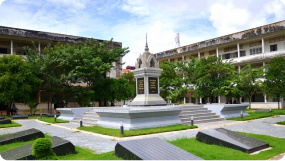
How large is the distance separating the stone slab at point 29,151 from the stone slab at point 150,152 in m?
1.53

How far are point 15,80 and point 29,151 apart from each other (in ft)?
61.7

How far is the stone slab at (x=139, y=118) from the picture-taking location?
11.6 metres

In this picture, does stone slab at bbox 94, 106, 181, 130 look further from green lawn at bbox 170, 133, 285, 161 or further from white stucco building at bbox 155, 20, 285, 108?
white stucco building at bbox 155, 20, 285, 108

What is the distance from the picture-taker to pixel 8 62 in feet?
75.8

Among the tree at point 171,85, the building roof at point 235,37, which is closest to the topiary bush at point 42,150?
the tree at point 171,85

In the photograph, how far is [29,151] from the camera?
5.92 m

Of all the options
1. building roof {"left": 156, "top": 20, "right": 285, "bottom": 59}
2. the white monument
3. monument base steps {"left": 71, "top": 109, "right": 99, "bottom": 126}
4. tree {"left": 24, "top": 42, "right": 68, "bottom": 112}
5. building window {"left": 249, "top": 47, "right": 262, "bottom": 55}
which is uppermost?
building roof {"left": 156, "top": 20, "right": 285, "bottom": 59}

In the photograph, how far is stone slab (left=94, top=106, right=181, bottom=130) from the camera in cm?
1162

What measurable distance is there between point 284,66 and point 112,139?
1826 centimetres

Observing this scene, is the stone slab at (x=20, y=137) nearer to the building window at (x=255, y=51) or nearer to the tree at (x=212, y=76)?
the tree at (x=212, y=76)

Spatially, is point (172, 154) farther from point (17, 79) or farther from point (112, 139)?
point (17, 79)

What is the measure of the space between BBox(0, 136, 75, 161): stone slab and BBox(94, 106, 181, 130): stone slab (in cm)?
494

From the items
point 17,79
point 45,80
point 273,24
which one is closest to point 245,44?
point 273,24

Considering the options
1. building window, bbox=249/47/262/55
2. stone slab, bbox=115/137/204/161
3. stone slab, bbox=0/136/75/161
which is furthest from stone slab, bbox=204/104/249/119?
building window, bbox=249/47/262/55
